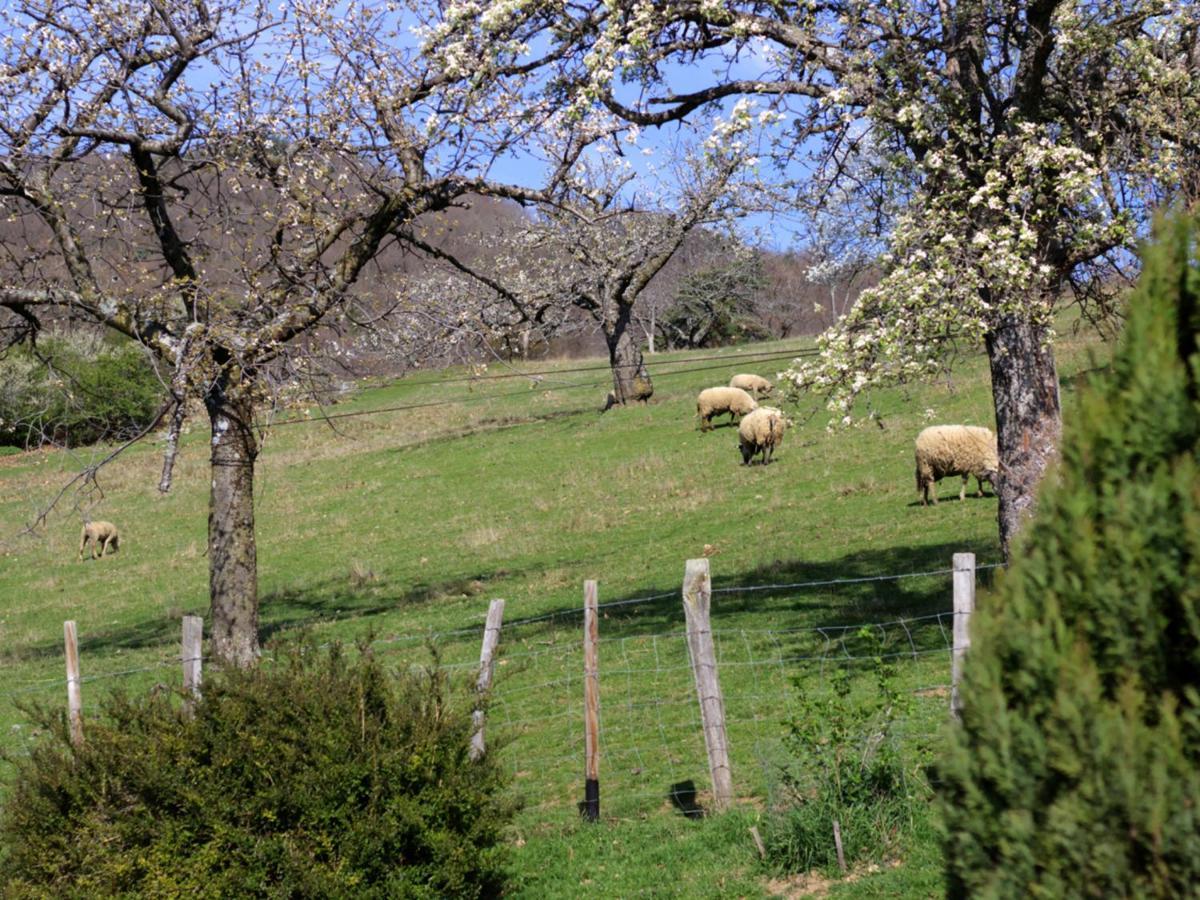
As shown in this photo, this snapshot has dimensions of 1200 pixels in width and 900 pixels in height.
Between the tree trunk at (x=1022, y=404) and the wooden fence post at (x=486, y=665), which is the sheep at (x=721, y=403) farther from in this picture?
the wooden fence post at (x=486, y=665)

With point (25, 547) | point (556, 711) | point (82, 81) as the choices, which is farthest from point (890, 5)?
point (25, 547)

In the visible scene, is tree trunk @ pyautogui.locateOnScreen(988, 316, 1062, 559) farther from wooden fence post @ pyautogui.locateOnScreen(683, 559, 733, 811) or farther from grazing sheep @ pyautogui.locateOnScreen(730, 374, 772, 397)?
grazing sheep @ pyautogui.locateOnScreen(730, 374, 772, 397)

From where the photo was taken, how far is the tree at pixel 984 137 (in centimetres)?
1150

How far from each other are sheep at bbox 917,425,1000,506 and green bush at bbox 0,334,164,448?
13.5 m

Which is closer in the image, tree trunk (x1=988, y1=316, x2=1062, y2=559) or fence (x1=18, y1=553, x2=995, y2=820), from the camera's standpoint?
fence (x1=18, y1=553, x2=995, y2=820)

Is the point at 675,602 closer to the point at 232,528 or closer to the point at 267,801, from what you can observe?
the point at 232,528

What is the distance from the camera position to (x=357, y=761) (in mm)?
7117

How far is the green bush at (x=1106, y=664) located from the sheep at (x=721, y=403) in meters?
33.9

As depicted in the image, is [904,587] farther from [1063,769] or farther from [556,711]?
[1063,769]

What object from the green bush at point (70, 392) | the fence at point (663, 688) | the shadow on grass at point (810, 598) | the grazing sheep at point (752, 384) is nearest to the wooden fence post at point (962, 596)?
the fence at point (663, 688)

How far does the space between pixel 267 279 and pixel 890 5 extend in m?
9.17

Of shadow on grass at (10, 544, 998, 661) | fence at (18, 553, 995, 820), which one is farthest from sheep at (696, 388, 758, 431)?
fence at (18, 553, 995, 820)

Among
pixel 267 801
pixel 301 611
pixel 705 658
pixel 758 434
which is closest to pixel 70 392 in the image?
pixel 301 611

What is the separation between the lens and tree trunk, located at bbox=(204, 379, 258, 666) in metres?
16.3
